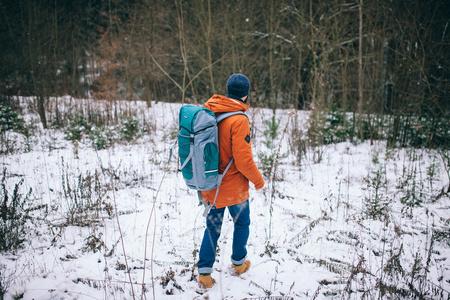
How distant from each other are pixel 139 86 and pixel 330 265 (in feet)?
63.8

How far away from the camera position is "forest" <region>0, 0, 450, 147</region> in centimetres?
613

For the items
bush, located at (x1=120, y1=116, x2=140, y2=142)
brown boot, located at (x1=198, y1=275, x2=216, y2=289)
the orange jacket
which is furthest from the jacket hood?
bush, located at (x1=120, y1=116, x2=140, y2=142)

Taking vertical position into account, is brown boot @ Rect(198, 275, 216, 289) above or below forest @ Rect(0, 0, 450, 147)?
below

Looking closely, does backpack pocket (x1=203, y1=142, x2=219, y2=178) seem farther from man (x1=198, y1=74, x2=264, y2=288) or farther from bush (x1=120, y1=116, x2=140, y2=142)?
bush (x1=120, y1=116, x2=140, y2=142)

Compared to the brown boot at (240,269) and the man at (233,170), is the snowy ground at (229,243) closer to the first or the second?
the brown boot at (240,269)

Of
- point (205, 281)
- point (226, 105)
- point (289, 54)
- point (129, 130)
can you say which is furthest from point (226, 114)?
point (289, 54)

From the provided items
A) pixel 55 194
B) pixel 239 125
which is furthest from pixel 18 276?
pixel 239 125

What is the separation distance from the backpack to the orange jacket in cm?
7

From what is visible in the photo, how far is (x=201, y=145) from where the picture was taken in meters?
1.85

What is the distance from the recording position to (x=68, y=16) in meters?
12.1

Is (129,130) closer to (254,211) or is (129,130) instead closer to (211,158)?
(254,211)

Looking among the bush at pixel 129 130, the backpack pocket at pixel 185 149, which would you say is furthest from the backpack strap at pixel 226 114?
the bush at pixel 129 130

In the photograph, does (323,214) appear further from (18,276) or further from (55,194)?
(55,194)

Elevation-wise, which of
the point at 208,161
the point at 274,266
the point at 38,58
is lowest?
the point at 274,266
